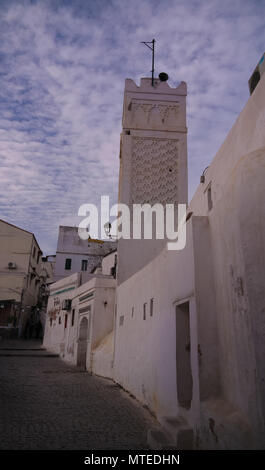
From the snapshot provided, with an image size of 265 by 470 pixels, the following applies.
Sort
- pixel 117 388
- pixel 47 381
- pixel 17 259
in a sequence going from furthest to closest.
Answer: pixel 17 259 → pixel 47 381 → pixel 117 388

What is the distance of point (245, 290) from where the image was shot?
319 cm

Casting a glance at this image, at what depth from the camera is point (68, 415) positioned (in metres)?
5.82

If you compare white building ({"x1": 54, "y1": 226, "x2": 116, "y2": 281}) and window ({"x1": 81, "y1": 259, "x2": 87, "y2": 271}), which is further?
window ({"x1": 81, "y1": 259, "x2": 87, "y2": 271})

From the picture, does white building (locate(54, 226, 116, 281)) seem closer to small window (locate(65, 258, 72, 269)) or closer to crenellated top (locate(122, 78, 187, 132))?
small window (locate(65, 258, 72, 269))

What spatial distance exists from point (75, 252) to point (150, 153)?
21.7m

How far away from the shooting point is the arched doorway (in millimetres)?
13539

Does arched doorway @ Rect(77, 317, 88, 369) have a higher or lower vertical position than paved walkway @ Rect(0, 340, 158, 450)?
higher

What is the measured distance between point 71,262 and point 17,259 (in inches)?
251

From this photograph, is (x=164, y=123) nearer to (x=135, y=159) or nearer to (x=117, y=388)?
(x=135, y=159)

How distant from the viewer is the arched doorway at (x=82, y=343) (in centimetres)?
1354

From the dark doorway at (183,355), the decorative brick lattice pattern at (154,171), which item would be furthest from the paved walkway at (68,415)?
the decorative brick lattice pattern at (154,171)

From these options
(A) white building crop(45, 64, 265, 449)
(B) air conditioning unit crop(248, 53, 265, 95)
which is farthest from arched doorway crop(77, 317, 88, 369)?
(B) air conditioning unit crop(248, 53, 265, 95)

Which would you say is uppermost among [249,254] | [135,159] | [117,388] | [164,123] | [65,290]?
[164,123]

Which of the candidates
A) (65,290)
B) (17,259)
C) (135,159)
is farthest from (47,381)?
(17,259)
